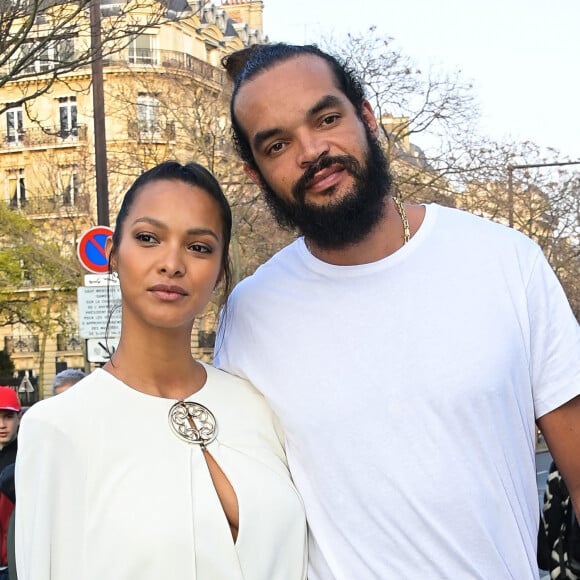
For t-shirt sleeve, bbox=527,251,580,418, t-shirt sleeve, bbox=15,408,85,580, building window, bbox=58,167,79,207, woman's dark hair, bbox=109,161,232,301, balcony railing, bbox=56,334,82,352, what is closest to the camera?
t-shirt sleeve, bbox=15,408,85,580

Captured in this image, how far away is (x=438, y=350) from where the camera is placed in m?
2.75

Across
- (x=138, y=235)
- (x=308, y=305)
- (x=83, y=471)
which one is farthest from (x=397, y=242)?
(x=83, y=471)

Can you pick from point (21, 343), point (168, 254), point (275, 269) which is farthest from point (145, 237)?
point (21, 343)

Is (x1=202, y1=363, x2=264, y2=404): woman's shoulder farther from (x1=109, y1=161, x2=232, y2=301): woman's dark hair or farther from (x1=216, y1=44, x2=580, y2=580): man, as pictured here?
(x1=109, y1=161, x2=232, y2=301): woman's dark hair

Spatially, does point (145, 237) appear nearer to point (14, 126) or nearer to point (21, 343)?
point (14, 126)

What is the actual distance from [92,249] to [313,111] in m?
9.06

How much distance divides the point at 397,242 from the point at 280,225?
442 mm

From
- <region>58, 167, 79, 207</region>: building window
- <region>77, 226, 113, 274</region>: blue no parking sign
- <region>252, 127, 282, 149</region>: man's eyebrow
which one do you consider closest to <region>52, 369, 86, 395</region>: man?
<region>77, 226, 113, 274</region>: blue no parking sign

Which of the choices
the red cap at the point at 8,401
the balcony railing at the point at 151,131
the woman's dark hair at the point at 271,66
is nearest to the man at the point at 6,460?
the red cap at the point at 8,401

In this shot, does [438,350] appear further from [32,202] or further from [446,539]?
[32,202]

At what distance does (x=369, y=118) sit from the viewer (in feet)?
10.6

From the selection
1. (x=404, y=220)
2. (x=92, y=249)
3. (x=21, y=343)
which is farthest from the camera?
(x=21, y=343)

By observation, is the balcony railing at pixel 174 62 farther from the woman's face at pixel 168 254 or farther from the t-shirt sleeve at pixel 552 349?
the t-shirt sleeve at pixel 552 349

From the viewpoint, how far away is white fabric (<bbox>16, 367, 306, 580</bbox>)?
103 inches
